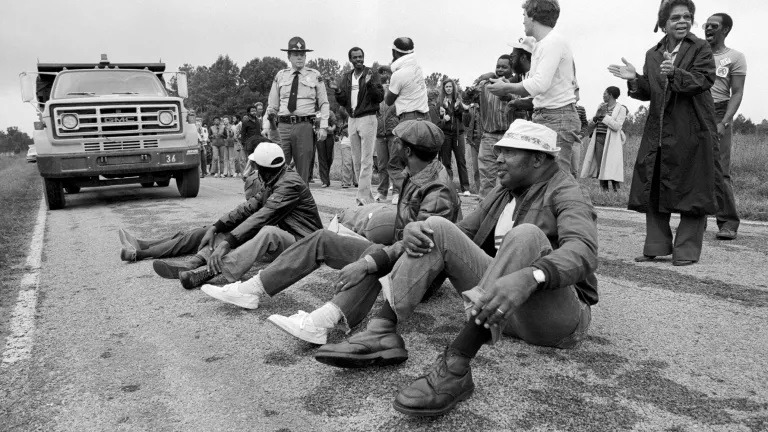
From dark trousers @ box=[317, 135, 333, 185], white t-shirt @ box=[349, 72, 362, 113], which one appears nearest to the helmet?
white t-shirt @ box=[349, 72, 362, 113]

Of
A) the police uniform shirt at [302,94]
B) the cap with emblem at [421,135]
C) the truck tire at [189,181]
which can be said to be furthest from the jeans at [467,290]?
the truck tire at [189,181]

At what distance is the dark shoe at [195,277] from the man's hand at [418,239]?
85.1 inches

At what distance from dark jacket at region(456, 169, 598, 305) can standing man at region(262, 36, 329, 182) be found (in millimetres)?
5628

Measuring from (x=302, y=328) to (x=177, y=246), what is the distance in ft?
9.29

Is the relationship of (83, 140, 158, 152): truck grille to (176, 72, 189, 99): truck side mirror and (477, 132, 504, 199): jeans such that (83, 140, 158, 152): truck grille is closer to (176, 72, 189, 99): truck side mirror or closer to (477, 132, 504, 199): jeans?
(176, 72, 189, 99): truck side mirror

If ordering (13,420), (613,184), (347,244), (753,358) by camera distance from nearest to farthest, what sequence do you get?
1. (13,420)
2. (753,358)
3. (347,244)
4. (613,184)

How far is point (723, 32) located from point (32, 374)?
263 inches

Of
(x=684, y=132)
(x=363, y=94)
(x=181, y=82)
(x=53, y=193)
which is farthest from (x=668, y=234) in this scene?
(x=181, y=82)

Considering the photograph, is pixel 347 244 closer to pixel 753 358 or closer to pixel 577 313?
pixel 577 313

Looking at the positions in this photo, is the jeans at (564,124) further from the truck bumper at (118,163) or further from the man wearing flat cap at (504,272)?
the truck bumper at (118,163)

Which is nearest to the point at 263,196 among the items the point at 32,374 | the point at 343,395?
the point at 32,374

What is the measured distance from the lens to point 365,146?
9.12 m

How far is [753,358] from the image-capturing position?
9.81 feet

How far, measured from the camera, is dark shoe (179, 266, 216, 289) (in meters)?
4.44
